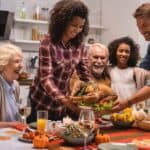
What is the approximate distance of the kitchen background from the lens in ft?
19.1

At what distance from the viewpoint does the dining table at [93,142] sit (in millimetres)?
1813

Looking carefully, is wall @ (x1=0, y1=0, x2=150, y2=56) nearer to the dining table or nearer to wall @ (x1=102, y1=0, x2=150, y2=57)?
wall @ (x1=102, y1=0, x2=150, y2=57)

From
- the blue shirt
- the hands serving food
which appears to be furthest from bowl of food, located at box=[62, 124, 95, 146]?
the blue shirt

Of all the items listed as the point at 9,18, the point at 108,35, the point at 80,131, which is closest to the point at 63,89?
the point at 80,131

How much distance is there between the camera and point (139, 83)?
135 inches

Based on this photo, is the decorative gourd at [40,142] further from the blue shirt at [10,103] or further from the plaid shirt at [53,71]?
the blue shirt at [10,103]

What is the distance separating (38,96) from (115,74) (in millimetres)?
1086

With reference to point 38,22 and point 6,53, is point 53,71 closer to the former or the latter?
point 6,53

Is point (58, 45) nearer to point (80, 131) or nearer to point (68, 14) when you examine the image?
point (68, 14)

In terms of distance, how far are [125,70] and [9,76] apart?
1.40 meters

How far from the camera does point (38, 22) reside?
590 centimetres

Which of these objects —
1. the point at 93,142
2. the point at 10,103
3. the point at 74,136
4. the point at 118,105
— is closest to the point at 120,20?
the point at 118,105

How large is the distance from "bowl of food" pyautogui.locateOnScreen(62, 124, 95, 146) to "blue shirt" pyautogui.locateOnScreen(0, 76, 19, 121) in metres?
0.75

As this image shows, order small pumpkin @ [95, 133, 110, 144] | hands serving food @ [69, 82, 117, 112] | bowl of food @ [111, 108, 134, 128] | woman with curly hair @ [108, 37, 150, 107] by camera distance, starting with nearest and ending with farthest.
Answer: small pumpkin @ [95, 133, 110, 144]
hands serving food @ [69, 82, 117, 112]
bowl of food @ [111, 108, 134, 128]
woman with curly hair @ [108, 37, 150, 107]
